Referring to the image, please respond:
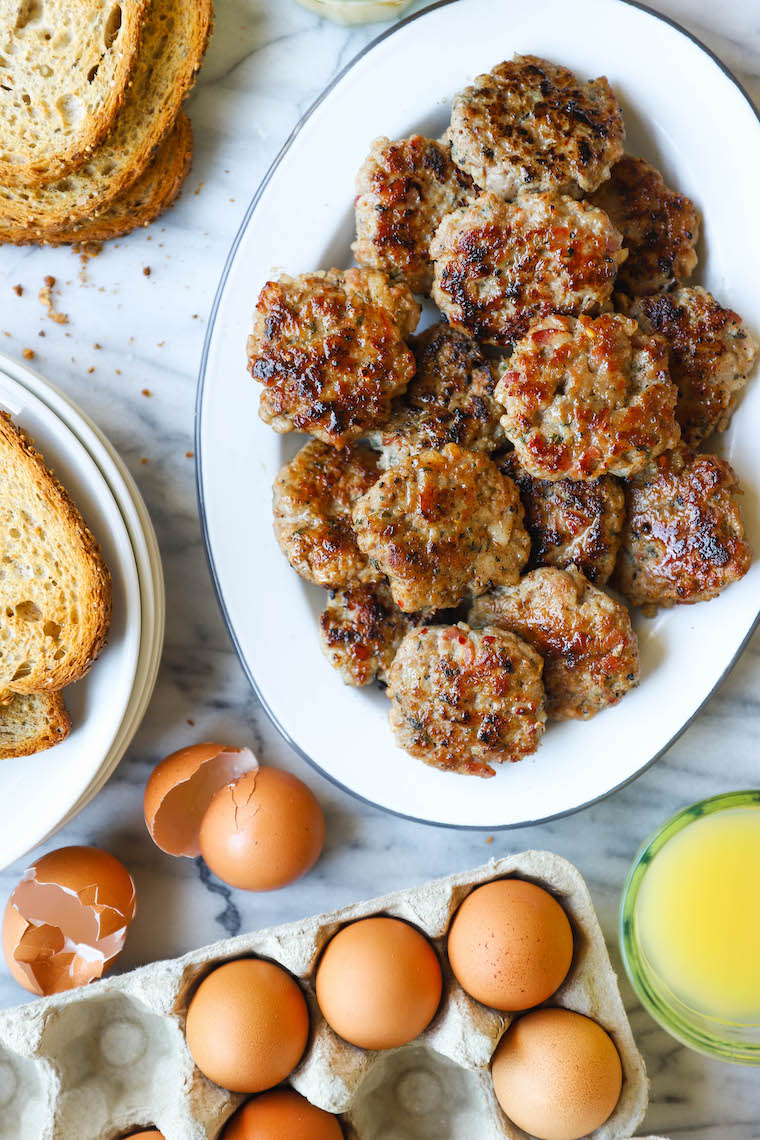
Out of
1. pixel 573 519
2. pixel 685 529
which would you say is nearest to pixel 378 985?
pixel 573 519

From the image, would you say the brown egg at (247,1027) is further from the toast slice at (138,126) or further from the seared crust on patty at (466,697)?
the toast slice at (138,126)

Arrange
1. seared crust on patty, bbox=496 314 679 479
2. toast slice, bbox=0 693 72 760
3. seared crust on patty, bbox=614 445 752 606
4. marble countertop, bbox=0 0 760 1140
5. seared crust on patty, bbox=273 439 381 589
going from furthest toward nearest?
marble countertop, bbox=0 0 760 1140
toast slice, bbox=0 693 72 760
seared crust on patty, bbox=273 439 381 589
seared crust on patty, bbox=614 445 752 606
seared crust on patty, bbox=496 314 679 479

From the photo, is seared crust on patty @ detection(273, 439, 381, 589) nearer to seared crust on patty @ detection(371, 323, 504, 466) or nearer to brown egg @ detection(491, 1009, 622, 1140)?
seared crust on patty @ detection(371, 323, 504, 466)

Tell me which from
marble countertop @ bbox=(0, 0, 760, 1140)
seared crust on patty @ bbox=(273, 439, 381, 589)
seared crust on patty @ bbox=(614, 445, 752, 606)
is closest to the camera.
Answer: seared crust on patty @ bbox=(614, 445, 752, 606)

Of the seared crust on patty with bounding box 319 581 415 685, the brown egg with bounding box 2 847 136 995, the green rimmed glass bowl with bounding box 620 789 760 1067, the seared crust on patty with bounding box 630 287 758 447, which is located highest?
the seared crust on patty with bounding box 630 287 758 447

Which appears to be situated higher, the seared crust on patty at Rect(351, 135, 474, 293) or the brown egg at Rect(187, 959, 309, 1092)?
the seared crust on patty at Rect(351, 135, 474, 293)

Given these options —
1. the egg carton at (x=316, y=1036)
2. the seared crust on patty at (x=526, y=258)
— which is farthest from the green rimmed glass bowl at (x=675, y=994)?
the seared crust on patty at (x=526, y=258)

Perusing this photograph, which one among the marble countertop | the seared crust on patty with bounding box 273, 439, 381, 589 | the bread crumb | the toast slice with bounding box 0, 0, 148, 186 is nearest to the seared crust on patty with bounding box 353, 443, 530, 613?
the seared crust on patty with bounding box 273, 439, 381, 589

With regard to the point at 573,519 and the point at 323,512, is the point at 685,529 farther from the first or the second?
the point at 323,512

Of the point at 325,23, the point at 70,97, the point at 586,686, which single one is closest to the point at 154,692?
the point at 586,686
